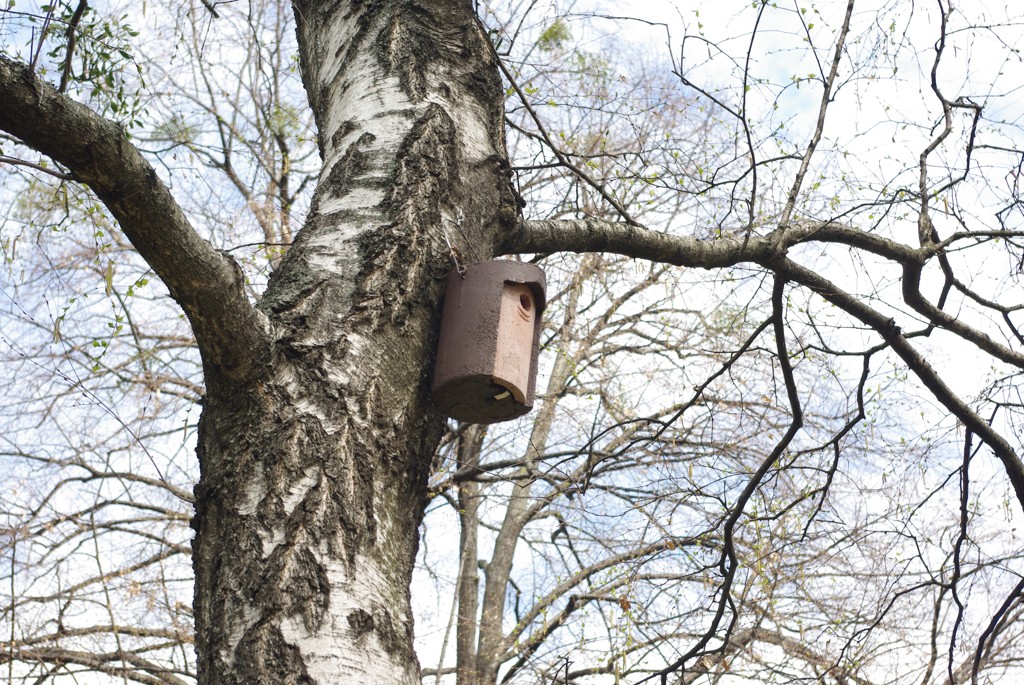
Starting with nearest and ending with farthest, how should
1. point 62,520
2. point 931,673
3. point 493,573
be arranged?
point 931,673 → point 62,520 → point 493,573

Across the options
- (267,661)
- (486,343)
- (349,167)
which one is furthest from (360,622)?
(349,167)

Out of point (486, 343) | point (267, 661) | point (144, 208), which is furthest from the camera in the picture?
point (486, 343)

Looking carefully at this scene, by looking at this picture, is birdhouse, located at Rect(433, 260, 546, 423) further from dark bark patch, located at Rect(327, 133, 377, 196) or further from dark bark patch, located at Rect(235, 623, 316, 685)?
dark bark patch, located at Rect(235, 623, 316, 685)

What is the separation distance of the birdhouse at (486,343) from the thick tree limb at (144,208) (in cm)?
38

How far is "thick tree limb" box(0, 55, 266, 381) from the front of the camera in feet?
4.57

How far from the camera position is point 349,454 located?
152 centimetres

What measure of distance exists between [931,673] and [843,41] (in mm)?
2130

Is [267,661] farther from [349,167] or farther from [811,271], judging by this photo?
[811,271]

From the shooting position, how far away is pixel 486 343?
1.85 metres

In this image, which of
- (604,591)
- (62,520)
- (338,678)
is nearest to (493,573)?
(604,591)

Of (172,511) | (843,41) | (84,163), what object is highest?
(843,41)

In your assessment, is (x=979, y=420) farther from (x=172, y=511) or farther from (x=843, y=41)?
(x=172, y=511)

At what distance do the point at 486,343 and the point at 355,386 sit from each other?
0.34 m

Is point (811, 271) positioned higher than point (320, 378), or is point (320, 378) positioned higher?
point (811, 271)
